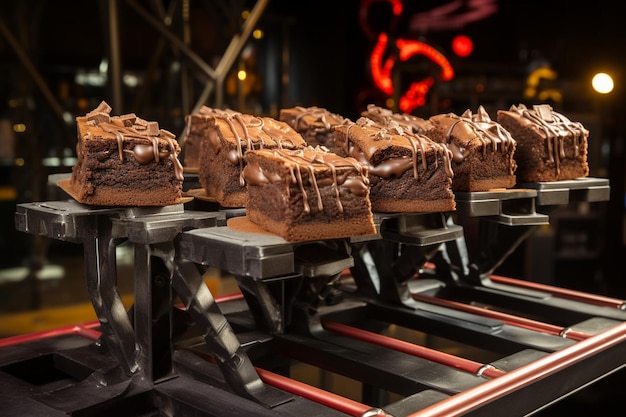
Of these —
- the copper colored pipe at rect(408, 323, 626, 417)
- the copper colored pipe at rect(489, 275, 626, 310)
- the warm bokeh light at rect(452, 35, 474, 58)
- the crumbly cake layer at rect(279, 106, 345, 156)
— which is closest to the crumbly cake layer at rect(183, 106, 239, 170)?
the crumbly cake layer at rect(279, 106, 345, 156)

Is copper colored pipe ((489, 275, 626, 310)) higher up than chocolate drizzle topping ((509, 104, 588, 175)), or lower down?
lower down

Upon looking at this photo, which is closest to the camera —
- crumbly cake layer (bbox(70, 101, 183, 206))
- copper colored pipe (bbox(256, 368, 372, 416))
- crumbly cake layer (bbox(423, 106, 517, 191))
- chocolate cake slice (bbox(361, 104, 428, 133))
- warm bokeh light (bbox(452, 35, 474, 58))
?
copper colored pipe (bbox(256, 368, 372, 416))

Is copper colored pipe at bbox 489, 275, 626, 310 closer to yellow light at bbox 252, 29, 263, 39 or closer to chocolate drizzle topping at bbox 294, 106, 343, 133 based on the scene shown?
chocolate drizzle topping at bbox 294, 106, 343, 133

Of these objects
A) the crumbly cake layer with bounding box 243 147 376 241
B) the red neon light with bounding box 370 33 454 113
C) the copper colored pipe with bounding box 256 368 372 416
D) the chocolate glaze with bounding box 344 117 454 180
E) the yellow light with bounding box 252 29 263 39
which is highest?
the yellow light with bounding box 252 29 263 39

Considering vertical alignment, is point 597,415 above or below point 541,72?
below

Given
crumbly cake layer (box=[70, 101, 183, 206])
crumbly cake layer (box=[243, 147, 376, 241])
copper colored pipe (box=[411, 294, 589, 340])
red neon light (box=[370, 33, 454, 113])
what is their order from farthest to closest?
red neon light (box=[370, 33, 454, 113]) < copper colored pipe (box=[411, 294, 589, 340]) < crumbly cake layer (box=[70, 101, 183, 206]) < crumbly cake layer (box=[243, 147, 376, 241])

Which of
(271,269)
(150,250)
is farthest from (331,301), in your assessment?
(271,269)

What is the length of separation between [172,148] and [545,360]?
51.1 inches

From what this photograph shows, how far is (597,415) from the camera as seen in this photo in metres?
3.38

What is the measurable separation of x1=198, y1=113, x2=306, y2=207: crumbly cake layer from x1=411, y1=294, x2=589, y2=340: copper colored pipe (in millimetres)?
1100

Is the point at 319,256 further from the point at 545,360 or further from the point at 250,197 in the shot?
the point at 545,360

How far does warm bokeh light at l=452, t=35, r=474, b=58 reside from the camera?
20.2ft

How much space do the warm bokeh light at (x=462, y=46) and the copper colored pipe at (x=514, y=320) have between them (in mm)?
3442

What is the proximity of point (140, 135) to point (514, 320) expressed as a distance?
5.27 ft
